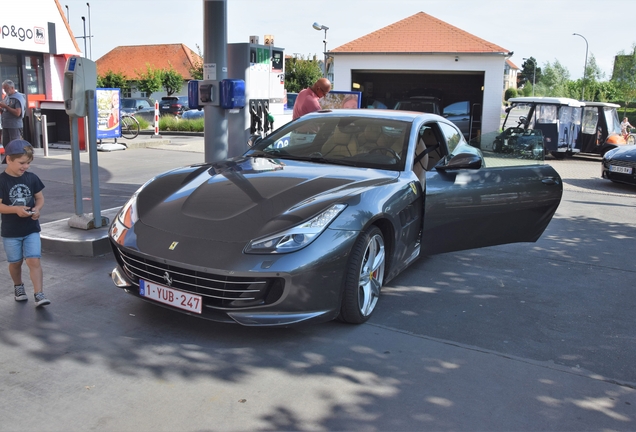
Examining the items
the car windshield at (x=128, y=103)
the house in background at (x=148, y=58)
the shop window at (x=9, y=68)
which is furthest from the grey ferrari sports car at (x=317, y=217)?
the house in background at (x=148, y=58)

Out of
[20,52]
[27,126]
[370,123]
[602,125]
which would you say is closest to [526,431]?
[370,123]

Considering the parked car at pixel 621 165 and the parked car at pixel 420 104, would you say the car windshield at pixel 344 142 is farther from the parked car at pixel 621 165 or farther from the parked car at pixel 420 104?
the parked car at pixel 420 104

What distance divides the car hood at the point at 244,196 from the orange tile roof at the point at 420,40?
16750mm

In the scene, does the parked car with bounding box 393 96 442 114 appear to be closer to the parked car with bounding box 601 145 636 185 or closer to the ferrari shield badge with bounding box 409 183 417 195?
the parked car with bounding box 601 145 636 185

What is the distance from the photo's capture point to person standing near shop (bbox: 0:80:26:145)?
36.0 ft

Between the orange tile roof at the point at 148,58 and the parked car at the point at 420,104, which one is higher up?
the orange tile roof at the point at 148,58

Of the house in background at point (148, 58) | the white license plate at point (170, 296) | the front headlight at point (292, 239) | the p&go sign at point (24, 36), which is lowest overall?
the white license plate at point (170, 296)

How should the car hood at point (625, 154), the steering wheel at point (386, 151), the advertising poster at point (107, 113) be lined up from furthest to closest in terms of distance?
the advertising poster at point (107, 113) < the car hood at point (625, 154) < the steering wheel at point (386, 151)

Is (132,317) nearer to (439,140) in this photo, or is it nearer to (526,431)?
(526,431)

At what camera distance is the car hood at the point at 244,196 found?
12.5 feet

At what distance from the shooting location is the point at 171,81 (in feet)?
167

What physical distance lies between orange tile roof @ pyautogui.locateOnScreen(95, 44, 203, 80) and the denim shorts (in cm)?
5730

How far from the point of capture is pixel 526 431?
2977 mm

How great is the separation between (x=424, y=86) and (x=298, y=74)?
20409mm
